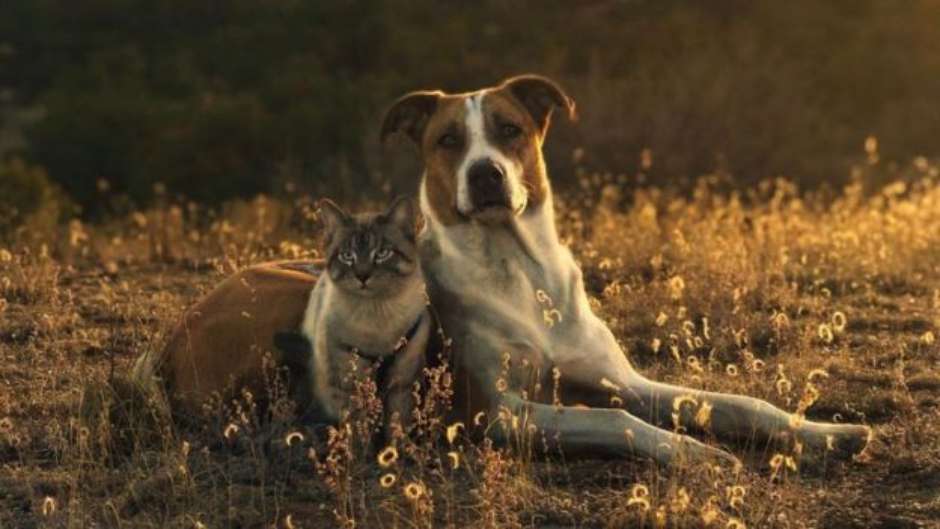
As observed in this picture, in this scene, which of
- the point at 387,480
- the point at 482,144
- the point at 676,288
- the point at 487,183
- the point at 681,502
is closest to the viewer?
the point at 681,502

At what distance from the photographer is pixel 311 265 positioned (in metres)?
8.03

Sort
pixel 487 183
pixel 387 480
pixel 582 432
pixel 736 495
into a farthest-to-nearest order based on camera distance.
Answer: pixel 487 183, pixel 582 432, pixel 387 480, pixel 736 495

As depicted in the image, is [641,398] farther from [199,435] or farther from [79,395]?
[79,395]

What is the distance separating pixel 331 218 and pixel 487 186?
28.7 inches

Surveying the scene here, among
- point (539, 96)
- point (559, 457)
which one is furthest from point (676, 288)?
point (559, 457)

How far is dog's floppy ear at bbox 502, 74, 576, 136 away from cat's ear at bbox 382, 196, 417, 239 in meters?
1.11

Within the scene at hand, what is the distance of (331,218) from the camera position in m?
6.69

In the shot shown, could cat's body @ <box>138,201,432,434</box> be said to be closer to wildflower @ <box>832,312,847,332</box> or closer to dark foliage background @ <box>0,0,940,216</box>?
wildflower @ <box>832,312,847,332</box>

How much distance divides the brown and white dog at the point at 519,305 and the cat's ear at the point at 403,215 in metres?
0.47

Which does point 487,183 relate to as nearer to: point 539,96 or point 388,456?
point 539,96

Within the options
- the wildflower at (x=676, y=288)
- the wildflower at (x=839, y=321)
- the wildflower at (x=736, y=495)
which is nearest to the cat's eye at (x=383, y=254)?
the wildflower at (x=736, y=495)

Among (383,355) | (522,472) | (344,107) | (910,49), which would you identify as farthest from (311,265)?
(910,49)

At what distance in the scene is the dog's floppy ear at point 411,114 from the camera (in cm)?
754

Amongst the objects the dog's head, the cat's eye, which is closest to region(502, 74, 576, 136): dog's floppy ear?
the dog's head
